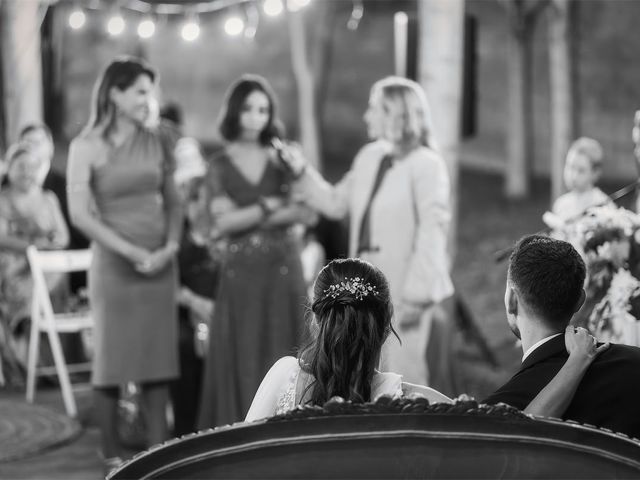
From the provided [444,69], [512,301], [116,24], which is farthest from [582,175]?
[116,24]

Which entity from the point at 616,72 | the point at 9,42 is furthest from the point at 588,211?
the point at 616,72

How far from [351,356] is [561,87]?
11.3m

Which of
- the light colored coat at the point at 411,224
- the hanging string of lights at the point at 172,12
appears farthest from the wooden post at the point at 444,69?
the hanging string of lights at the point at 172,12

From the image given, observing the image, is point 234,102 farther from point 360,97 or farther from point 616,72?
point 360,97

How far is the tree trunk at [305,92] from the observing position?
1576 centimetres

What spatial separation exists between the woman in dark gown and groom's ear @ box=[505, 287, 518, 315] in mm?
3120

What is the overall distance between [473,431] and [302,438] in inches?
9.6

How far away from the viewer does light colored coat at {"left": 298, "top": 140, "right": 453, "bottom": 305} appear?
18.5 ft

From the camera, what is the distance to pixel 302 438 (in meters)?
1.81

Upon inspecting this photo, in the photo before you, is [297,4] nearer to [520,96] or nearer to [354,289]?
[520,96]

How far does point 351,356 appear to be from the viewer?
2.64 metres

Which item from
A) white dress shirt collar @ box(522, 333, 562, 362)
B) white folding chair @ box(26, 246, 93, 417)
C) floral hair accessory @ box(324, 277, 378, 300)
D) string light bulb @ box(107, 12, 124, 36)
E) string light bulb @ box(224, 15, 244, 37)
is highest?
string light bulb @ box(107, 12, 124, 36)

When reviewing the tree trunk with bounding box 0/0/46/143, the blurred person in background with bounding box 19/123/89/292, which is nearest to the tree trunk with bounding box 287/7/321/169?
the tree trunk with bounding box 0/0/46/143

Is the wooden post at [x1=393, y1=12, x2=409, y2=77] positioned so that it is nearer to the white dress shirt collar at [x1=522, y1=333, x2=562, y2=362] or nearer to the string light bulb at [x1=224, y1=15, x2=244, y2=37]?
the string light bulb at [x1=224, y1=15, x2=244, y2=37]
